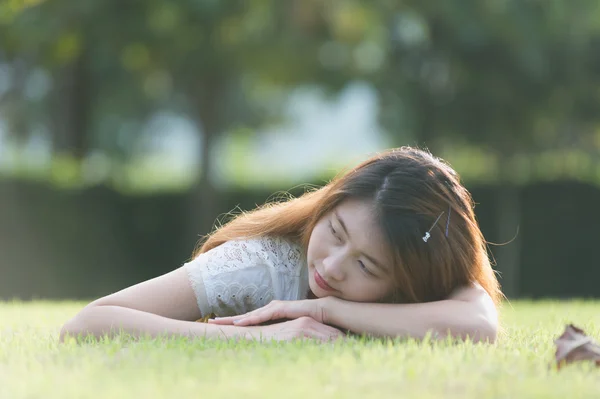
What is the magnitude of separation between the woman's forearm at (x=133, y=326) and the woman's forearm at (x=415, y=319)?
425 millimetres

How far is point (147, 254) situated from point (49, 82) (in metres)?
8.12

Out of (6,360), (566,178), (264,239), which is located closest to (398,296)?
(264,239)

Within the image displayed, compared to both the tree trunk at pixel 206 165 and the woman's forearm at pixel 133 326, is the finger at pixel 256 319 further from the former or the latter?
the tree trunk at pixel 206 165

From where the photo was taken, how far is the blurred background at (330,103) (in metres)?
13.6

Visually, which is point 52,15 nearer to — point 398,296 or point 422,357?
point 398,296

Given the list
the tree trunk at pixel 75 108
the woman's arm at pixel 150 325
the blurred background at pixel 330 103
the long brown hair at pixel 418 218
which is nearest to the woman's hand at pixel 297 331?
the woman's arm at pixel 150 325

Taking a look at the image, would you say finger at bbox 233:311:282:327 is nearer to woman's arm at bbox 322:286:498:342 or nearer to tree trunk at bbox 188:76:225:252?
Answer: woman's arm at bbox 322:286:498:342

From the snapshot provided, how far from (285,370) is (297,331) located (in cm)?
76

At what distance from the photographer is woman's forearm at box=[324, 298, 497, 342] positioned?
3.49 metres

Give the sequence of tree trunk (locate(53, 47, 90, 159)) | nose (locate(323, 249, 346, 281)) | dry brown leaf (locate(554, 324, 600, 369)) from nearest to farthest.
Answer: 1. dry brown leaf (locate(554, 324, 600, 369))
2. nose (locate(323, 249, 346, 281))
3. tree trunk (locate(53, 47, 90, 159))

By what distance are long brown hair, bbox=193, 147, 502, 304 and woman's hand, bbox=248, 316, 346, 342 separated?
1.29 ft

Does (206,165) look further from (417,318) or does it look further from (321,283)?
(417,318)

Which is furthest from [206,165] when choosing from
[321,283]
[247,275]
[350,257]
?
[350,257]

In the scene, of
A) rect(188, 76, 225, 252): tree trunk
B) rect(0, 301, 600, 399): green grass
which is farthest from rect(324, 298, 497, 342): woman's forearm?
rect(188, 76, 225, 252): tree trunk
